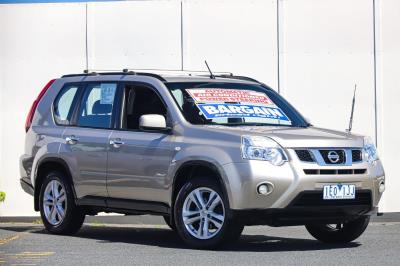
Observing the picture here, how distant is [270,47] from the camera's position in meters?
17.8

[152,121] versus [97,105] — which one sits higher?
[97,105]

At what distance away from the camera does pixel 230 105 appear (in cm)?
1166

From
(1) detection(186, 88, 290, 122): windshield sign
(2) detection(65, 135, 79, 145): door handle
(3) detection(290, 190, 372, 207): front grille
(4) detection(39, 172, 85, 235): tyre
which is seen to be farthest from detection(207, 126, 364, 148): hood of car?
(4) detection(39, 172, 85, 235): tyre

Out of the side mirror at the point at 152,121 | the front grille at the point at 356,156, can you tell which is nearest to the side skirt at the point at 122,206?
the side mirror at the point at 152,121

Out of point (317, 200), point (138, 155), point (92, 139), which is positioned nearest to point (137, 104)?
point (92, 139)

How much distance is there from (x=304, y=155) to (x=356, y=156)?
0.68 meters

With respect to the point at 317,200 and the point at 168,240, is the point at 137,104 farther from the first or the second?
the point at 317,200

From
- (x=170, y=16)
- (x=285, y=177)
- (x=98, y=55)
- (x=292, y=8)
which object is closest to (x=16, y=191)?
(x=98, y=55)

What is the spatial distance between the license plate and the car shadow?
0.68 metres

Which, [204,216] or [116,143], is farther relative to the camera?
[116,143]

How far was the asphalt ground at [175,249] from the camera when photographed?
9.88 metres

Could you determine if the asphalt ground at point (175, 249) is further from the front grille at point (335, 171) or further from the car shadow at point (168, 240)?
the front grille at point (335, 171)

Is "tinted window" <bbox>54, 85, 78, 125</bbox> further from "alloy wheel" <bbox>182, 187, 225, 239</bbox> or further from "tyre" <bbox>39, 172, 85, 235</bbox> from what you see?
"alloy wheel" <bbox>182, 187, 225, 239</bbox>

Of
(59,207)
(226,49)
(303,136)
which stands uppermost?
(226,49)
